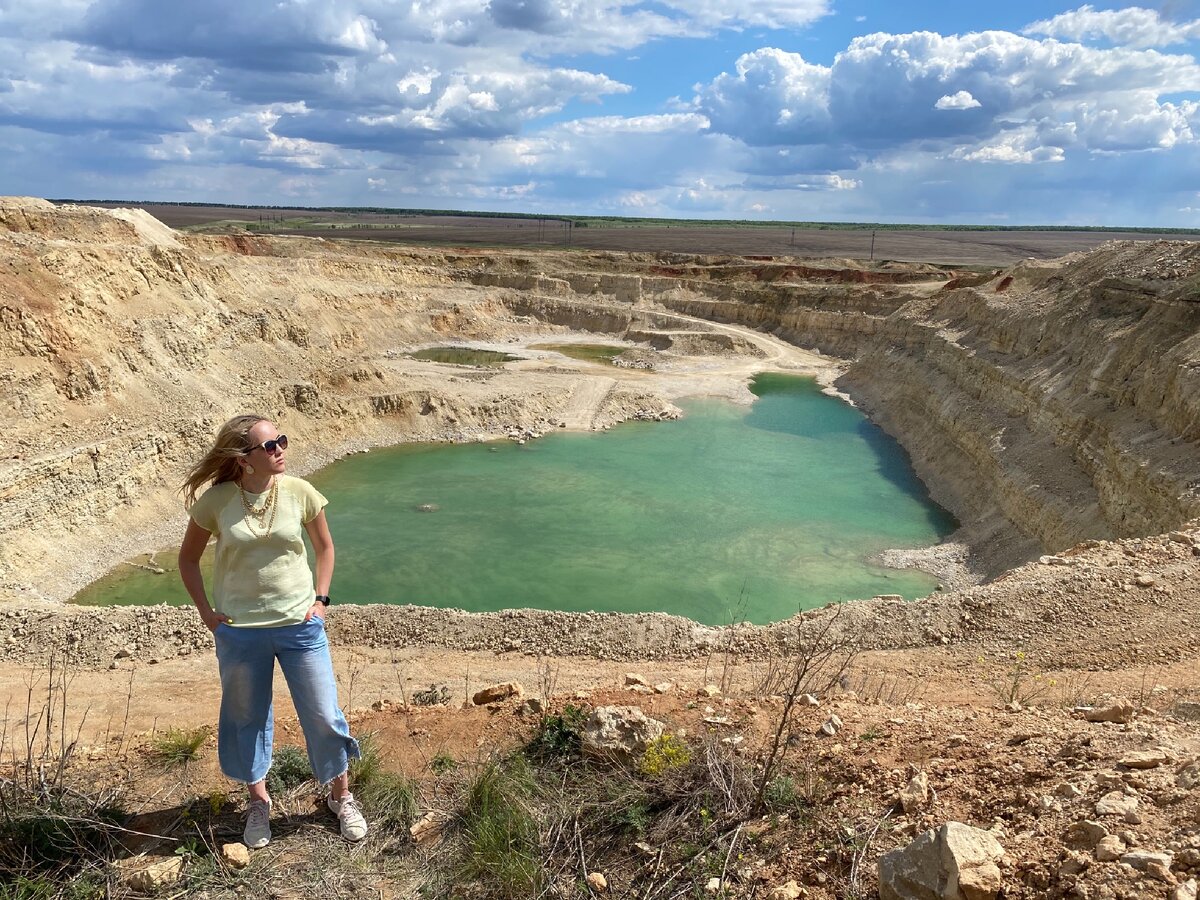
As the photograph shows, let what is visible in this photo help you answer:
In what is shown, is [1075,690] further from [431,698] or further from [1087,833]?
[431,698]

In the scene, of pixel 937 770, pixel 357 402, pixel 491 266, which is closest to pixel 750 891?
pixel 937 770

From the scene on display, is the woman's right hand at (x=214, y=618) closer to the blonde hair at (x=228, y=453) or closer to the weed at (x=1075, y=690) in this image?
the blonde hair at (x=228, y=453)

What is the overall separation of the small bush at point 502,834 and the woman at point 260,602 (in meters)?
0.72

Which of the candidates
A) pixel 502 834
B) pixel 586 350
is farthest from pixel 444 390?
pixel 502 834

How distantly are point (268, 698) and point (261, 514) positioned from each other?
1198 mm

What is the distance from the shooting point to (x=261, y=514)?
4.46 metres

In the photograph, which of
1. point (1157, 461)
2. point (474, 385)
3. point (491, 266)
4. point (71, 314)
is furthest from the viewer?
point (491, 266)

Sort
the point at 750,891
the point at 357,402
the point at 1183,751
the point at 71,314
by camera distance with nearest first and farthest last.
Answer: the point at 750,891
the point at 1183,751
the point at 71,314
the point at 357,402

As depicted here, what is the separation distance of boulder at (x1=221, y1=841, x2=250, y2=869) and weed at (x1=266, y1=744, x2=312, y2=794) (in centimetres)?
64

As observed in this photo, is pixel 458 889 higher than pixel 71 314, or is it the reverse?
pixel 71 314

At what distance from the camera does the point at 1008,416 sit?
23.6m

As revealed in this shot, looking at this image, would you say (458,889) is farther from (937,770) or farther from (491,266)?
(491,266)

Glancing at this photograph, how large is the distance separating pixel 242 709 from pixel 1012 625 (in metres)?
10.6

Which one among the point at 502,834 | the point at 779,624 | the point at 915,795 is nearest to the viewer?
the point at 915,795
